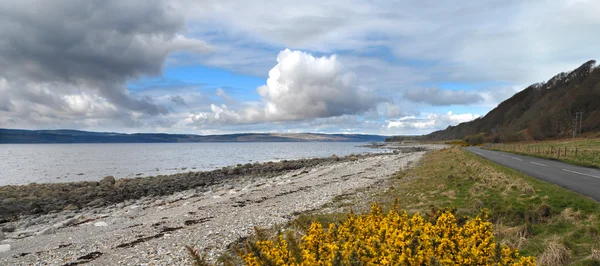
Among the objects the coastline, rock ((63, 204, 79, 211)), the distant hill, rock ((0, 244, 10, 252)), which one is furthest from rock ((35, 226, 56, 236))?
the distant hill

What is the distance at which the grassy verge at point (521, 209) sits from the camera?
26.6 ft

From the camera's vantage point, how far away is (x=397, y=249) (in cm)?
470

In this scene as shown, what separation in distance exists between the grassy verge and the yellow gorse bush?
139 centimetres

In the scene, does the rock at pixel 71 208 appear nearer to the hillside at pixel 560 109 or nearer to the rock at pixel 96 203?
the rock at pixel 96 203

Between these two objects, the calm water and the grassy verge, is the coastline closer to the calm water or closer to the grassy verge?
the grassy verge

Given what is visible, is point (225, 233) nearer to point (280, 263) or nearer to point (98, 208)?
point (280, 263)

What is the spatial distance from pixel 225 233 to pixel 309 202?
266 inches

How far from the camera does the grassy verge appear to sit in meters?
8.12

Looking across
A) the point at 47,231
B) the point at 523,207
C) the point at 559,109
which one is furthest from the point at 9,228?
the point at 559,109

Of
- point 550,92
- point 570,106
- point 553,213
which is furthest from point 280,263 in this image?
point 550,92

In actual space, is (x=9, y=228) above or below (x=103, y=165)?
above

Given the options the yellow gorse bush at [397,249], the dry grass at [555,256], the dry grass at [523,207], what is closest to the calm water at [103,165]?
the dry grass at [523,207]

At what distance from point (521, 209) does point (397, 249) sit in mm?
9884

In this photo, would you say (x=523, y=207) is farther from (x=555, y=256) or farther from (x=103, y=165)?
(x=103, y=165)
